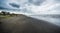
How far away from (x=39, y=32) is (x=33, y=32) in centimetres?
55

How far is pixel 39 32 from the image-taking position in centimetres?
1087

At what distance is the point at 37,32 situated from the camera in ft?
35.8

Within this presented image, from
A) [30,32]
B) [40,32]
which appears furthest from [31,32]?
[40,32]

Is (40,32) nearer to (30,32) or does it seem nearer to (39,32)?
(39,32)

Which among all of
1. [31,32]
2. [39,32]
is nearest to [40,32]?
[39,32]

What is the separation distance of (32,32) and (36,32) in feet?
1.22

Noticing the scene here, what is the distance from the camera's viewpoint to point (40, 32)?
1090cm

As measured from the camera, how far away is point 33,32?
35.6 ft

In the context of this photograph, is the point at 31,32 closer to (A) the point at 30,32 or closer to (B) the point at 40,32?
(A) the point at 30,32

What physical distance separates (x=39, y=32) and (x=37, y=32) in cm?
18

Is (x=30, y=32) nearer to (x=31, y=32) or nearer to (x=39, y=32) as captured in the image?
(x=31, y=32)

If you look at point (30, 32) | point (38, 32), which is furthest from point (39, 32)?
point (30, 32)

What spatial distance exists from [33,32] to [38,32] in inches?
18.0

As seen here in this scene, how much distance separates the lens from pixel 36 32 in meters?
10.9
